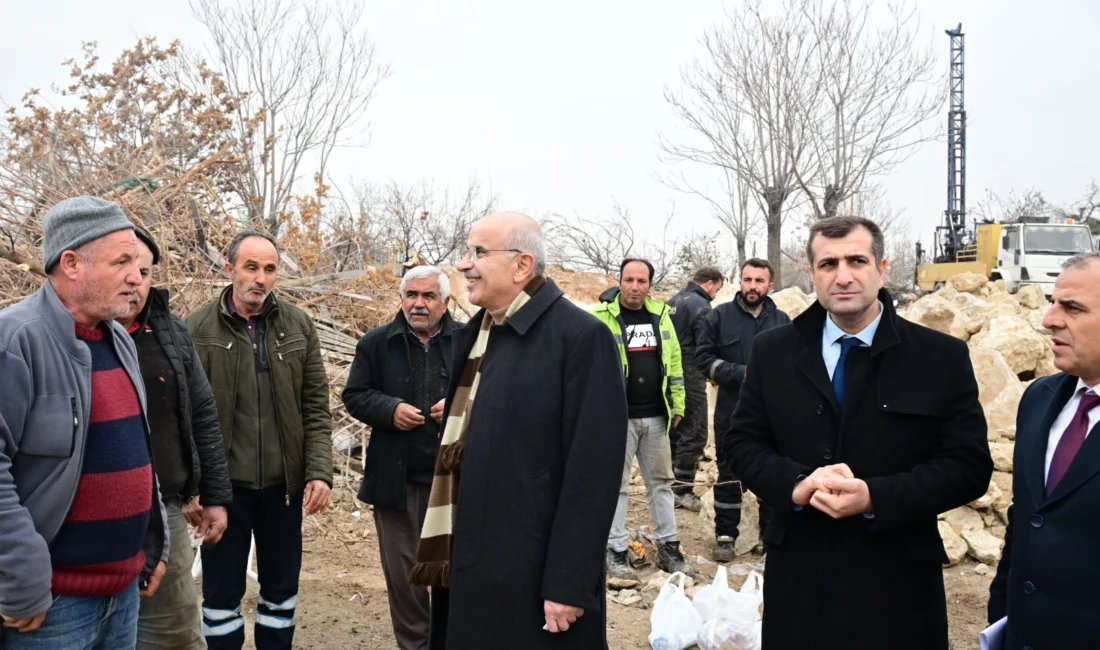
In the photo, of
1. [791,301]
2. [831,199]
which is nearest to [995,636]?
[791,301]

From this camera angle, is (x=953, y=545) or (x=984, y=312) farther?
(x=984, y=312)

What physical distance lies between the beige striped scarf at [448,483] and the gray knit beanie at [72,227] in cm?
129

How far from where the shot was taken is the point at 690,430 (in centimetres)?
803

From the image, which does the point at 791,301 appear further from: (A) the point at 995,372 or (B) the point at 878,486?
(B) the point at 878,486

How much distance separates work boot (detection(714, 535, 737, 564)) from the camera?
21.4 ft

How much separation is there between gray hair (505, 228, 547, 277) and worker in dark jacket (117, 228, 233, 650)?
155 centimetres

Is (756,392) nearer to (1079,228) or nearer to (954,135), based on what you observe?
(1079,228)

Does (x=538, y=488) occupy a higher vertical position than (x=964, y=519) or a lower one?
higher

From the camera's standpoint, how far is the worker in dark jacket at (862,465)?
8.60 ft

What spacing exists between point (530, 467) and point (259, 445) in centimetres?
185

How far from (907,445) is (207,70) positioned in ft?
53.9

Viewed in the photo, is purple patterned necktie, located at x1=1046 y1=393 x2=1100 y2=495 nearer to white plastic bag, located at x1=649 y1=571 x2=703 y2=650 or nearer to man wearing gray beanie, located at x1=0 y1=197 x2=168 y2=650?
white plastic bag, located at x1=649 y1=571 x2=703 y2=650

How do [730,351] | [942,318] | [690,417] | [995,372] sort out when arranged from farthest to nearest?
[942,318] → [995,372] → [690,417] → [730,351]

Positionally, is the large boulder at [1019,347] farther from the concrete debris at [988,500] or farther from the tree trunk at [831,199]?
the tree trunk at [831,199]
